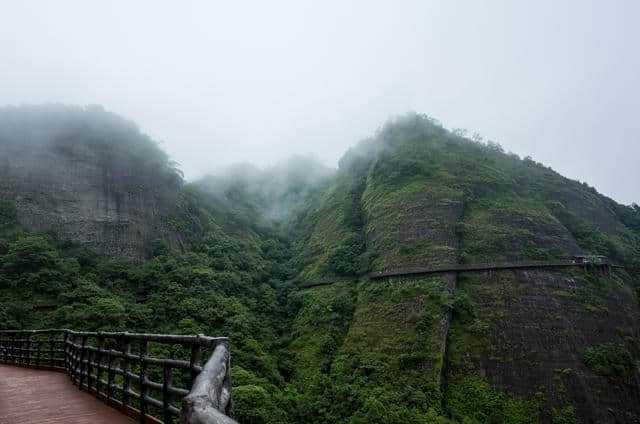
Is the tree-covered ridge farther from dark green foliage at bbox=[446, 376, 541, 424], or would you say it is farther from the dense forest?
dark green foliage at bbox=[446, 376, 541, 424]

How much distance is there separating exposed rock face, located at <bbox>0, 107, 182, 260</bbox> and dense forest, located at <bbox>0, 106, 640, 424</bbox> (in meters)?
0.25

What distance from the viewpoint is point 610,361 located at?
3047cm

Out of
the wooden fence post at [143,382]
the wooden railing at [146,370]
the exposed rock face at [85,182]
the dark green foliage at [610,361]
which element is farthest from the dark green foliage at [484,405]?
the exposed rock face at [85,182]

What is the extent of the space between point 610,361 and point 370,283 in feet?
70.6

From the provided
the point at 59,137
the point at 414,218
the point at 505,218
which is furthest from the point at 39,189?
the point at 505,218

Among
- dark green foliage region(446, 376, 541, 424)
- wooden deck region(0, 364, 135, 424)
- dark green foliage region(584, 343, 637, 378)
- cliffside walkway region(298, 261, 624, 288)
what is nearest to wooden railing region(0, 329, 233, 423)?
wooden deck region(0, 364, 135, 424)

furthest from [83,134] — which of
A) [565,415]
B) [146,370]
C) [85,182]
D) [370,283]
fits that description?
[565,415]

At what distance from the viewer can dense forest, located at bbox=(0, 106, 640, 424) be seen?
2959 centimetres

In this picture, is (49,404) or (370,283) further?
(370,283)

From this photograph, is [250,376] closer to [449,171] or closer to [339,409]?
[339,409]

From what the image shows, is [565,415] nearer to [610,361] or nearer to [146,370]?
[610,361]

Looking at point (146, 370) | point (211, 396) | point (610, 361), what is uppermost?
point (211, 396)

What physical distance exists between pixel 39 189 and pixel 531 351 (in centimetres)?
5579

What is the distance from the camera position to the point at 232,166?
328ft
